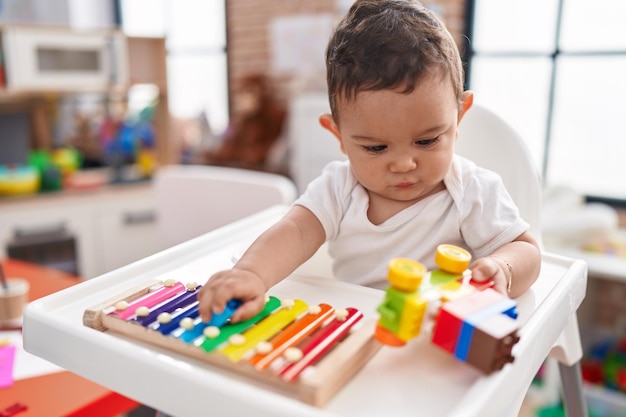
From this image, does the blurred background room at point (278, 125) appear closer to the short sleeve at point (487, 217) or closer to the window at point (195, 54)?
the window at point (195, 54)

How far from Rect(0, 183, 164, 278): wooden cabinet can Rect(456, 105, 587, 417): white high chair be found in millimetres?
1793

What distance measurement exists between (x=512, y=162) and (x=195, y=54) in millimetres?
3318

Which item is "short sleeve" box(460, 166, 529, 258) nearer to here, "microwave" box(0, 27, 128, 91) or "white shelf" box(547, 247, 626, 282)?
"white shelf" box(547, 247, 626, 282)

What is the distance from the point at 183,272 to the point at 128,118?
8.19 feet

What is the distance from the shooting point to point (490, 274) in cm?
52

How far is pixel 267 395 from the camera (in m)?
0.39

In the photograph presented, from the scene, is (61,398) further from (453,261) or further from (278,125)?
(278,125)

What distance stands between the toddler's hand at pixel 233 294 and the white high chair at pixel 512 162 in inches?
20.8

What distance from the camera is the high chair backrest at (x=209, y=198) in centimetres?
138

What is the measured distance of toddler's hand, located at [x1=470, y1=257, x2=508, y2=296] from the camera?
52 centimetres

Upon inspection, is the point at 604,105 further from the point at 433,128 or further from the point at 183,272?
the point at 183,272

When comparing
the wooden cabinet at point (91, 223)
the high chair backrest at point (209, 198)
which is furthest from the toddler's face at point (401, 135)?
the wooden cabinet at point (91, 223)

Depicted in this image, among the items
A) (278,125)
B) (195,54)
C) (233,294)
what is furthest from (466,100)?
(195,54)

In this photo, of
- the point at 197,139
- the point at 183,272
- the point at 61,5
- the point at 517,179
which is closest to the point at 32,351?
the point at 183,272
